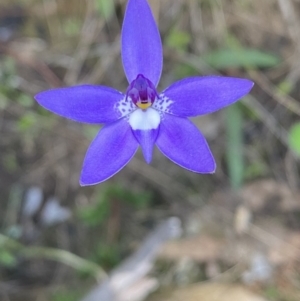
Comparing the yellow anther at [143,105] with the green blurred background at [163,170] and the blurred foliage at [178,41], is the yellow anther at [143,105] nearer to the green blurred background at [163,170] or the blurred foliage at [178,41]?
the green blurred background at [163,170]

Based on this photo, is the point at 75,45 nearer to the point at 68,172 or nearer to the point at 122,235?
the point at 68,172

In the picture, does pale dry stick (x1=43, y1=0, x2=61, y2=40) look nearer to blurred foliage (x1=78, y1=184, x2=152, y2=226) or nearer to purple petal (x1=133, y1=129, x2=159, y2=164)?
blurred foliage (x1=78, y1=184, x2=152, y2=226)

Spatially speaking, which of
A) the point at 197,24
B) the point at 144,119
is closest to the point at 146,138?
the point at 144,119

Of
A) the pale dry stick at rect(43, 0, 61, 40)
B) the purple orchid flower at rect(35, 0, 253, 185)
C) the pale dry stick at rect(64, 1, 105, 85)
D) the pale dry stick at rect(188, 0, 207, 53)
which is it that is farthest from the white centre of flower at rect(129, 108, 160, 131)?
the pale dry stick at rect(43, 0, 61, 40)

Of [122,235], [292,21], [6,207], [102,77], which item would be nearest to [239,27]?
[292,21]

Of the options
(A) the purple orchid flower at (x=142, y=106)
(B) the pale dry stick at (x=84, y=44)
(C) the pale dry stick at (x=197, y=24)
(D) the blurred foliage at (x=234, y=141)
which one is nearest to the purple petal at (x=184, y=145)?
(A) the purple orchid flower at (x=142, y=106)

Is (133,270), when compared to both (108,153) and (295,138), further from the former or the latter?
(108,153)
